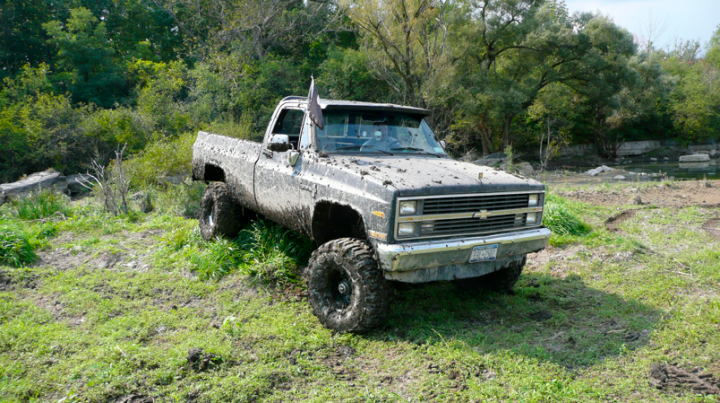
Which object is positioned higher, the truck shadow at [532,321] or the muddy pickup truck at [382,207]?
the muddy pickup truck at [382,207]

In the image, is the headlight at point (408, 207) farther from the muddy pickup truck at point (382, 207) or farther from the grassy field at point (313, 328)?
the grassy field at point (313, 328)

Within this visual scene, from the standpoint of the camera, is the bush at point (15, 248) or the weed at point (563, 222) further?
the weed at point (563, 222)

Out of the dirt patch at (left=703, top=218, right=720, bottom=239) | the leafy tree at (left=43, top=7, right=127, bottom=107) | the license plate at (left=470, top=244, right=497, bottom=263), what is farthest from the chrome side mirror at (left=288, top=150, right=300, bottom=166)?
the leafy tree at (left=43, top=7, right=127, bottom=107)

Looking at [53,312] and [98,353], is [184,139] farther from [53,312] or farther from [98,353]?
[98,353]

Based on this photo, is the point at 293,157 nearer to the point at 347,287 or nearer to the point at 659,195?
the point at 347,287

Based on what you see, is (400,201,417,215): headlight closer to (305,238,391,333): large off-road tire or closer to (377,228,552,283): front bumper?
(377,228,552,283): front bumper

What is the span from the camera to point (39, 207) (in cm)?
934

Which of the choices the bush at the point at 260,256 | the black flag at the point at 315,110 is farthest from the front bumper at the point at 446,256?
the bush at the point at 260,256

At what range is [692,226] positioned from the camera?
7.89 m

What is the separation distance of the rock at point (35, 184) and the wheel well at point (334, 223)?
44.8 ft

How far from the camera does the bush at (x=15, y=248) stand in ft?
20.1

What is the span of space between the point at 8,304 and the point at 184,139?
8631 mm

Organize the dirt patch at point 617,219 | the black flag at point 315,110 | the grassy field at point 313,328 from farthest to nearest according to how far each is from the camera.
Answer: the dirt patch at point 617,219, the black flag at point 315,110, the grassy field at point 313,328

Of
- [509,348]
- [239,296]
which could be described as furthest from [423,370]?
[239,296]
